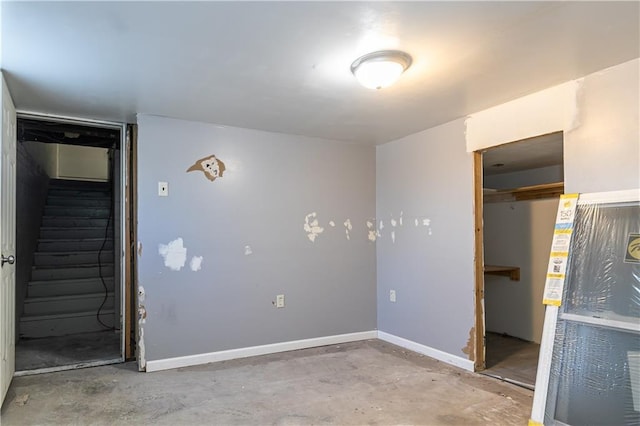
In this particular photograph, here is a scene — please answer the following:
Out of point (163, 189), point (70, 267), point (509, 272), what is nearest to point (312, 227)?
point (163, 189)

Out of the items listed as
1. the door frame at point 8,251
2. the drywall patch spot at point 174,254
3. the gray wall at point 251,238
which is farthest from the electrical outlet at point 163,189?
the door frame at point 8,251

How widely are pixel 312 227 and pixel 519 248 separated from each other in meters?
2.22

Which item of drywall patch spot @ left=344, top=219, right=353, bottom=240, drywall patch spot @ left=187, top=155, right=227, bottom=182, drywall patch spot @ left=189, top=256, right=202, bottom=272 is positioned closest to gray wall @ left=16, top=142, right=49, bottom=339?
drywall patch spot @ left=187, top=155, right=227, bottom=182

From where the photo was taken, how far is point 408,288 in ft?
12.1

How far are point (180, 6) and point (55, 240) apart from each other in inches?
187

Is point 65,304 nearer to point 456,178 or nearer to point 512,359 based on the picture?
point 456,178

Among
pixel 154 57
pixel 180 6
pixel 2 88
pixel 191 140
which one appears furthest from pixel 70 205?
pixel 180 6

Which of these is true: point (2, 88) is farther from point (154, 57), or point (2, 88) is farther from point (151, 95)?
point (154, 57)

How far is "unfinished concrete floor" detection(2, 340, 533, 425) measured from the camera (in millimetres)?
2258

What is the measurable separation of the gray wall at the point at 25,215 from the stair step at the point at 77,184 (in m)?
0.90

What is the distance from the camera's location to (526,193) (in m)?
4.25

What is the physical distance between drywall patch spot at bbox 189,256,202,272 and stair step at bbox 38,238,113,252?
282cm

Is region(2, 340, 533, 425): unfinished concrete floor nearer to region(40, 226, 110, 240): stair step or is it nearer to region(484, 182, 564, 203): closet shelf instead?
region(484, 182, 564, 203): closet shelf

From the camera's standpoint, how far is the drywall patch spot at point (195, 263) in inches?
128
